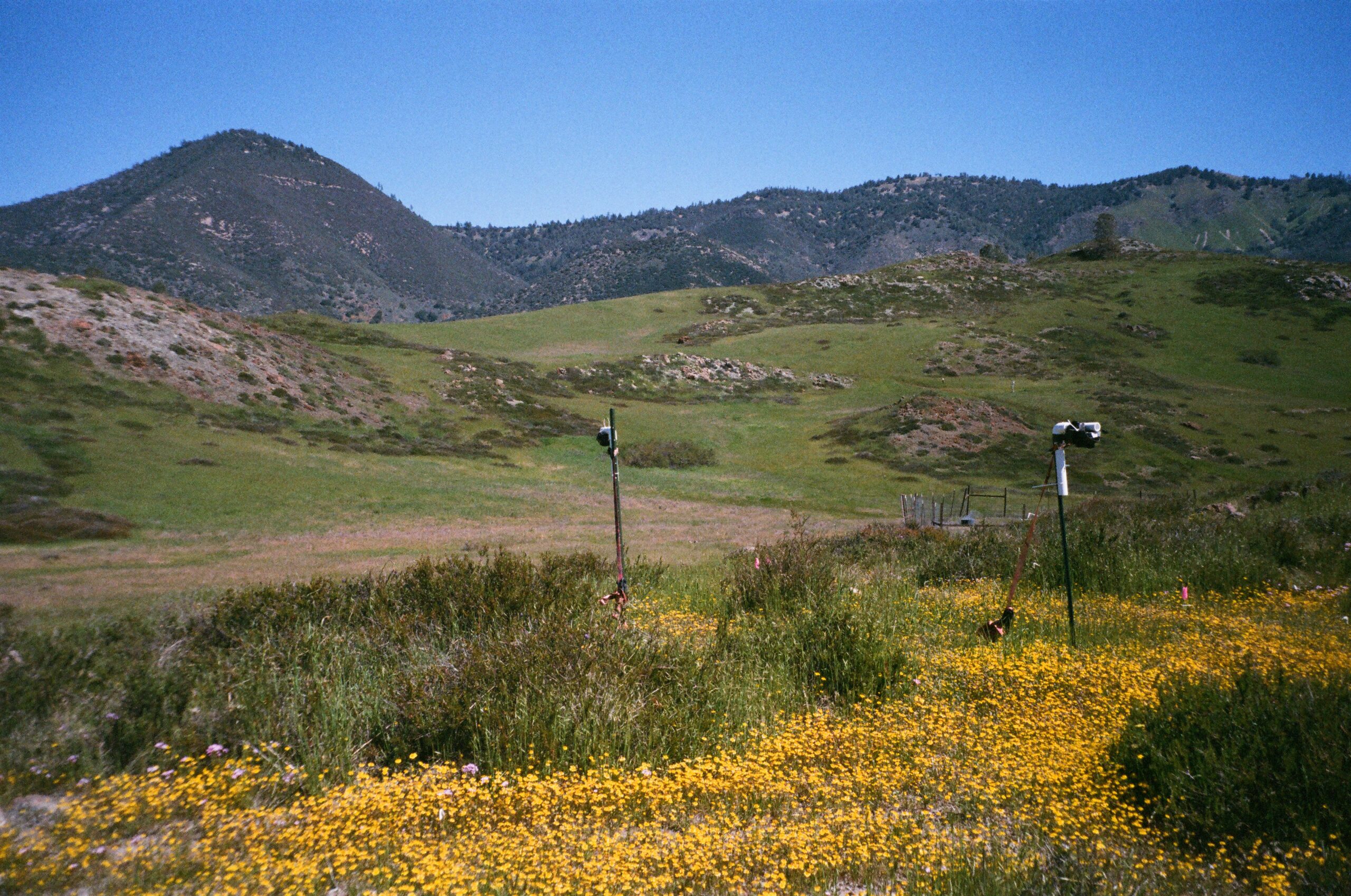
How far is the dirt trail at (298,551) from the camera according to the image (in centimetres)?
1248

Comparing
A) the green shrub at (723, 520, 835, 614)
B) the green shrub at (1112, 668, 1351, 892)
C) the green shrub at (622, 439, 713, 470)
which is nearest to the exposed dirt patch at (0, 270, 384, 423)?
the green shrub at (622, 439, 713, 470)

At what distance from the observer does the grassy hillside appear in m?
20.3

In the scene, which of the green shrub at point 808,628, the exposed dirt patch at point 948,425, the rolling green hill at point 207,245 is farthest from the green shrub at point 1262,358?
the rolling green hill at point 207,245

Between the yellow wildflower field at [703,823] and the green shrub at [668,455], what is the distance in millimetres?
32958

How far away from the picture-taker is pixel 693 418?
50.1 m

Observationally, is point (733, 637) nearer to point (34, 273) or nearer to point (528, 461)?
point (528, 461)

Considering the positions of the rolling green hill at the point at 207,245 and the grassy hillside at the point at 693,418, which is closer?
the grassy hillside at the point at 693,418

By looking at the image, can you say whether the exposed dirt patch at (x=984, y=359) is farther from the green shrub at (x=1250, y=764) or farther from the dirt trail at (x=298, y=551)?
the green shrub at (x=1250, y=764)

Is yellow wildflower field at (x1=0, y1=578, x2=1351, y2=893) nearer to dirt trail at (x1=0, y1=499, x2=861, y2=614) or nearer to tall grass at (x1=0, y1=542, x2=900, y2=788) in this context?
tall grass at (x1=0, y1=542, x2=900, y2=788)

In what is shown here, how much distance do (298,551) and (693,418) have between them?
34.9 metres

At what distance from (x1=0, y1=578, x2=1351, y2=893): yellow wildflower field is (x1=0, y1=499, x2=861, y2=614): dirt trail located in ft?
19.1

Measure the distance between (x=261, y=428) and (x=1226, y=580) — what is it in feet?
105

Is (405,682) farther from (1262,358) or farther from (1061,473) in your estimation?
(1262,358)

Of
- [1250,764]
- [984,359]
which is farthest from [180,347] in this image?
[984,359]
